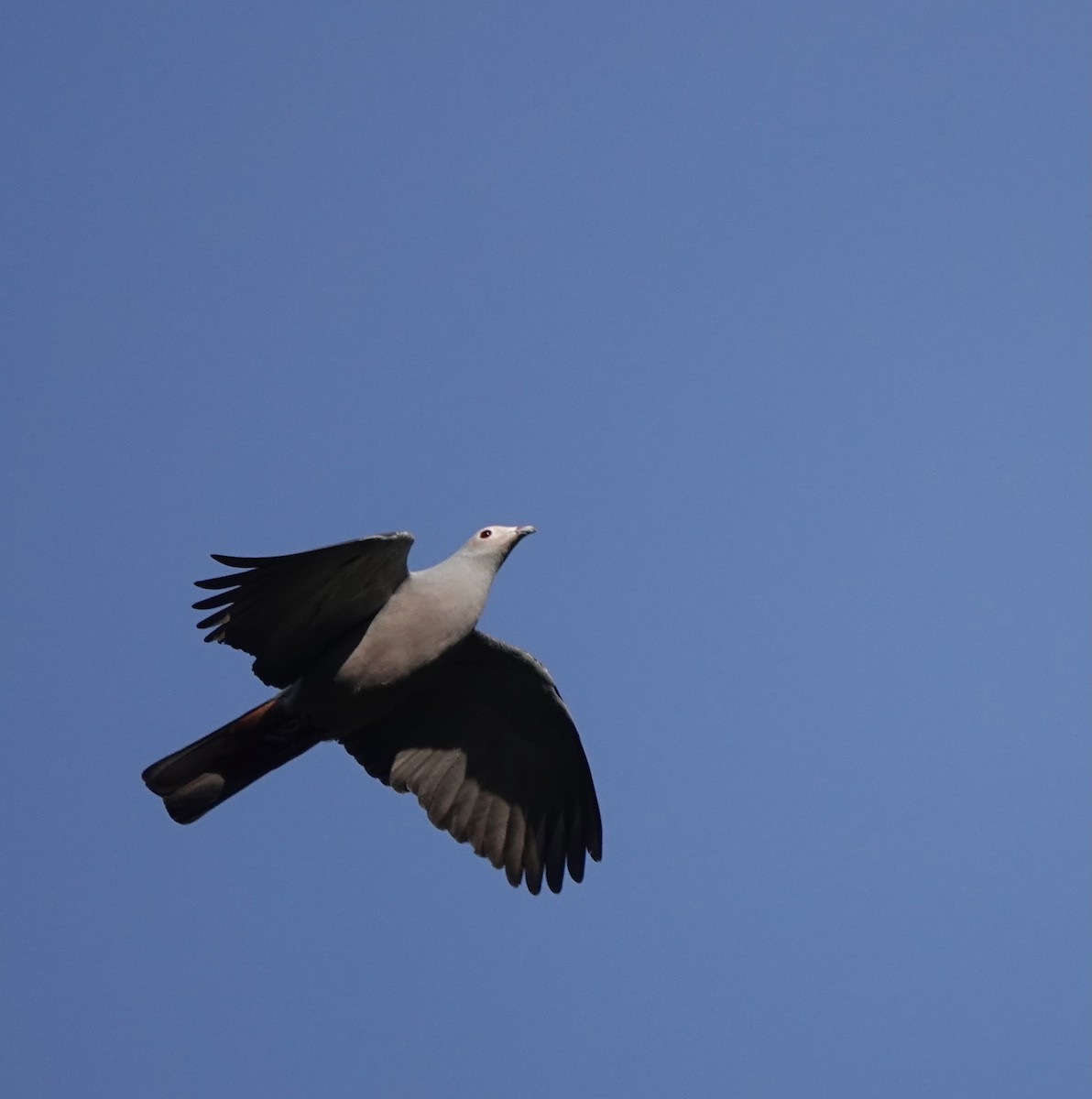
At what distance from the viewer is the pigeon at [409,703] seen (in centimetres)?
1020

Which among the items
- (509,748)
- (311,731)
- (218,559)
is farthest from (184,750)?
(509,748)

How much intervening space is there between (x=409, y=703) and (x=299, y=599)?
1.65 metres

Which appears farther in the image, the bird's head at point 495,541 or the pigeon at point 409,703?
the bird's head at point 495,541

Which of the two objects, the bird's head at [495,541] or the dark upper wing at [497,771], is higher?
the bird's head at [495,541]

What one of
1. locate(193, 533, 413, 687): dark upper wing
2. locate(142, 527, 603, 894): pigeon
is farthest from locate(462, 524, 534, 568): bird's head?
locate(193, 533, 413, 687): dark upper wing

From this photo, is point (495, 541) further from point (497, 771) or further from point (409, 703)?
point (497, 771)

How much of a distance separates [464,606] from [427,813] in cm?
202

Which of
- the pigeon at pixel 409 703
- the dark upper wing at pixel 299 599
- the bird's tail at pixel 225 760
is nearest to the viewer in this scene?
the dark upper wing at pixel 299 599

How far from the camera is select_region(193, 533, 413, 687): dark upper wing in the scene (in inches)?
388

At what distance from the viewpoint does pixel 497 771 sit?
38.7ft

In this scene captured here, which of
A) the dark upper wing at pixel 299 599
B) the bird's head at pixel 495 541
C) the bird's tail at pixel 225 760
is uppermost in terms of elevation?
the bird's head at pixel 495 541

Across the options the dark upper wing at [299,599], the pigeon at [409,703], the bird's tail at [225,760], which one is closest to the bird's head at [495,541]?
the pigeon at [409,703]

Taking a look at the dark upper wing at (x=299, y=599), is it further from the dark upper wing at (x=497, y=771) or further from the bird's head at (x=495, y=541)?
the dark upper wing at (x=497, y=771)

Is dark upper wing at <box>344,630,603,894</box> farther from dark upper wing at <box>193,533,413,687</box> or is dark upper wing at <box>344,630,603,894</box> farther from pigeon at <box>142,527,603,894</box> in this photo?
dark upper wing at <box>193,533,413,687</box>
